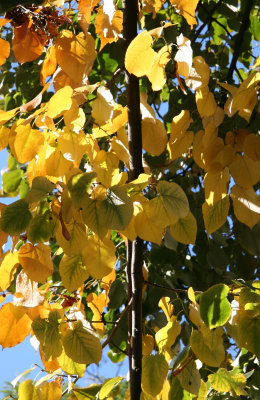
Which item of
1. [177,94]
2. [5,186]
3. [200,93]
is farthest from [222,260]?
[200,93]

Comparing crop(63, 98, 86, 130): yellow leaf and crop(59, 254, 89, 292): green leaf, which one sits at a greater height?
crop(63, 98, 86, 130): yellow leaf

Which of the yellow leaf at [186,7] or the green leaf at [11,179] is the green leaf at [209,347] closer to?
the yellow leaf at [186,7]

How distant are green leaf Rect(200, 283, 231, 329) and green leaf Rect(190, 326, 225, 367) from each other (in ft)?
0.16

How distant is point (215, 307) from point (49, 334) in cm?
21

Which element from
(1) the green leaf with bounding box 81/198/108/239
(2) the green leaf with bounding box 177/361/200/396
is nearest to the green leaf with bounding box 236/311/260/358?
(2) the green leaf with bounding box 177/361/200/396

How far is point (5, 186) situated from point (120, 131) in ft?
3.04

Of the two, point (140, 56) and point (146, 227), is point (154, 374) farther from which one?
point (140, 56)

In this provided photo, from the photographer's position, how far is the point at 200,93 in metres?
0.79

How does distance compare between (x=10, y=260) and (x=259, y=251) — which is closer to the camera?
(x=10, y=260)

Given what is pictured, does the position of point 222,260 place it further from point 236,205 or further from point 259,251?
point 236,205

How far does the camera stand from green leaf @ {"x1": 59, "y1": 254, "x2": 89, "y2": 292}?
0.76 m

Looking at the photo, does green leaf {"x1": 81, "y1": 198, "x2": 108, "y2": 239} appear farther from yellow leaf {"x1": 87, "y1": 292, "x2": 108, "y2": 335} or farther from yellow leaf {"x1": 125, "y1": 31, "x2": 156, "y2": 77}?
yellow leaf {"x1": 87, "y1": 292, "x2": 108, "y2": 335}

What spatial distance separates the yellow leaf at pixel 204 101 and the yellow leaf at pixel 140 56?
80 mm

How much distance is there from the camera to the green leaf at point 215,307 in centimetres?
67
